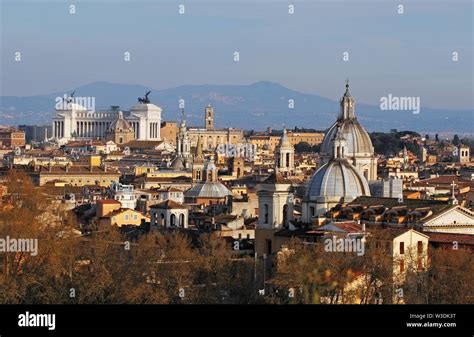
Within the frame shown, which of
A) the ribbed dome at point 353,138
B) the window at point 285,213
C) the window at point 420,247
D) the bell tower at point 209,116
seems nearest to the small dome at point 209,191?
the ribbed dome at point 353,138

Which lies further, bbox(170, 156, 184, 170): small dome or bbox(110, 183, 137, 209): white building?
bbox(170, 156, 184, 170): small dome

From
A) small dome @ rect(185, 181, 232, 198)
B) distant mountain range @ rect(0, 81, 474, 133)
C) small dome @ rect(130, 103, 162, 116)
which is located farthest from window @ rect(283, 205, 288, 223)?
small dome @ rect(130, 103, 162, 116)

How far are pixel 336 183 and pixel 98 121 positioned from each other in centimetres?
8903

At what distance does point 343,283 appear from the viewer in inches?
961

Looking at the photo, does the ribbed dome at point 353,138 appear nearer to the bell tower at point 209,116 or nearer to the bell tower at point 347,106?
the bell tower at point 347,106

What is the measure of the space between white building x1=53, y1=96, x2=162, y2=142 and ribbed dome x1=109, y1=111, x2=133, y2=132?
3.22 meters

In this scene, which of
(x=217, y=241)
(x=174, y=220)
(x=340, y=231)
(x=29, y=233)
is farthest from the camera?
(x=174, y=220)

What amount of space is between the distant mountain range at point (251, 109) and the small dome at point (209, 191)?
33.5m

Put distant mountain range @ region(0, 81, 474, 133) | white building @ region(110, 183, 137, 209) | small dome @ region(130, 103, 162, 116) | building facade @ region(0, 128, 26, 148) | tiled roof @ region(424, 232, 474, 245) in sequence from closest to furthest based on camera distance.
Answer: tiled roof @ region(424, 232, 474, 245) → white building @ region(110, 183, 137, 209) → distant mountain range @ region(0, 81, 474, 133) → building facade @ region(0, 128, 26, 148) → small dome @ region(130, 103, 162, 116)

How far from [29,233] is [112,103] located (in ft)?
321

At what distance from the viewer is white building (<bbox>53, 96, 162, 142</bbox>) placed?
120938 mm

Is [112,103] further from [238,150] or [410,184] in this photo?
[410,184]

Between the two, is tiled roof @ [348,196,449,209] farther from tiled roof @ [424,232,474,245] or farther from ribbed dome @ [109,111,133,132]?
ribbed dome @ [109,111,133,132]
